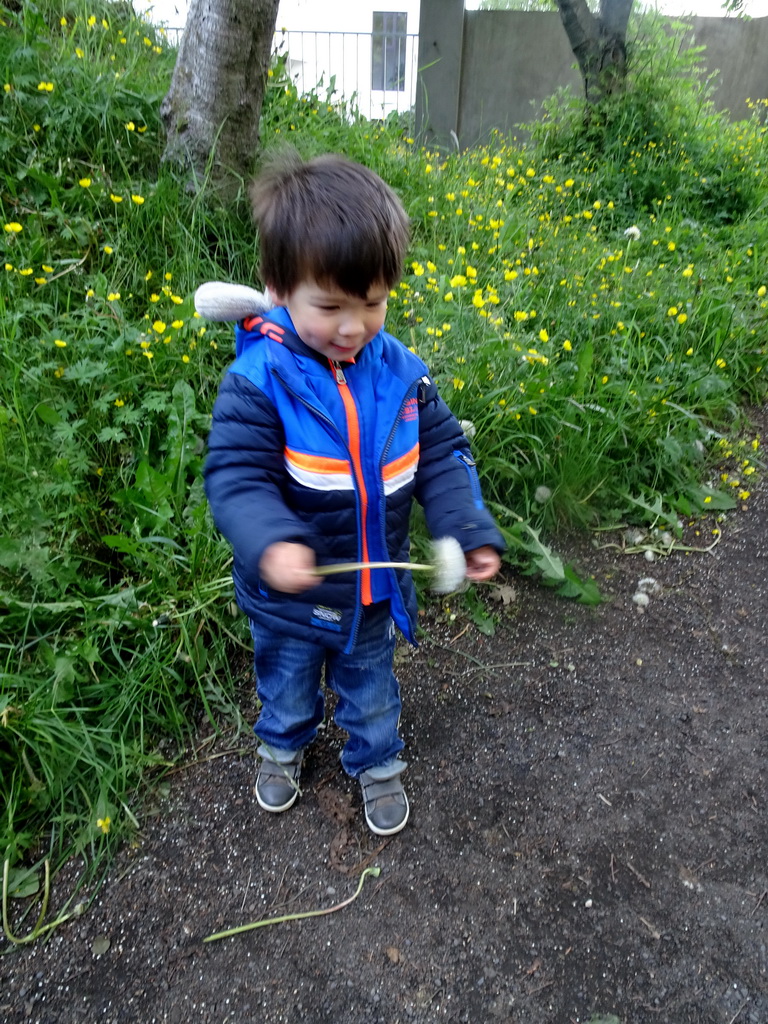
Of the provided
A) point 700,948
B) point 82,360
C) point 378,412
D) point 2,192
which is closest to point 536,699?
point 700,948

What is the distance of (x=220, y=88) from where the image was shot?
117 inches

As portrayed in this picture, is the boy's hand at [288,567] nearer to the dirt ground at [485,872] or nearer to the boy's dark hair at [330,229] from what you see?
the boy's dark hair at [330,229]

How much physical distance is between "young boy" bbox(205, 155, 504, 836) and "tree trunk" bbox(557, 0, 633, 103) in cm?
532

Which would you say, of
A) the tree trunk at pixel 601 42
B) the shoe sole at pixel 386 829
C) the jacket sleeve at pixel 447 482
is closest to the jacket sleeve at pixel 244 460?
the jacket sleeve at pixel 447 482

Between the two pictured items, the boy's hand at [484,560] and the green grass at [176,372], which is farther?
the green grass at [176,372]

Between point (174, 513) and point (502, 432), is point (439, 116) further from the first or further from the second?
point (174, 513)

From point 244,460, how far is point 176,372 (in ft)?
4.38

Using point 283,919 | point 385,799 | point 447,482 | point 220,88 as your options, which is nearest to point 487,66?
point 220,88

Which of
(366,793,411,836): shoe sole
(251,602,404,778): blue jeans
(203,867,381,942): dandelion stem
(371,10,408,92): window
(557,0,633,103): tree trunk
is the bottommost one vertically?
(203,867,381,942): dandelion stem

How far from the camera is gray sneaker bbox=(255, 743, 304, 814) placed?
75.1 inches

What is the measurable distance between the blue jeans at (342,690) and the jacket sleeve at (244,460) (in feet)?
1.24

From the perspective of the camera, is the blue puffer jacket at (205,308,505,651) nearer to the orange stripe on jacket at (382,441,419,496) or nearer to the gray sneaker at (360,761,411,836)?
the orange stripe on jacket at (382,441,419,496)

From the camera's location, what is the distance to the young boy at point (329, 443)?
4.36ft

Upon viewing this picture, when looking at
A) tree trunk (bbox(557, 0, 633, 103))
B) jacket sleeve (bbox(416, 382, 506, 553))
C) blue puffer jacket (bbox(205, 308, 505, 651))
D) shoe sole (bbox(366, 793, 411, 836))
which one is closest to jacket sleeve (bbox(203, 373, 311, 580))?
blue puffer jacket (bbox(205, 308, 505, 651))
